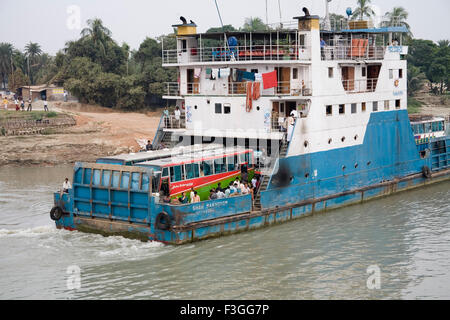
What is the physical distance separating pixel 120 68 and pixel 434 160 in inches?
1293

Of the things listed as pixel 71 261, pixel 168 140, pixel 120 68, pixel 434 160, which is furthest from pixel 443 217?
pixel 120 68

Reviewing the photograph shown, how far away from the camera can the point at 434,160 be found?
30.9 metres

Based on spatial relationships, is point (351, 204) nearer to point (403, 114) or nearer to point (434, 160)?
point (403, 114)

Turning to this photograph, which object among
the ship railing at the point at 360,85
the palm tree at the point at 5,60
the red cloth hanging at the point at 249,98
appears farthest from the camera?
the palm tree at the point at 5,60

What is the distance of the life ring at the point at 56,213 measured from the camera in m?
21.1

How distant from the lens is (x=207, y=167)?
21.3 m

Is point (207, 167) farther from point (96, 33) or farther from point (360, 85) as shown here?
point (96, 33)

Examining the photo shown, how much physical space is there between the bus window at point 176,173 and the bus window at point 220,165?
1718 mm

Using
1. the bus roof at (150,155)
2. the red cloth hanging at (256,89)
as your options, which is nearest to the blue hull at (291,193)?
the bus roof at (150,155)

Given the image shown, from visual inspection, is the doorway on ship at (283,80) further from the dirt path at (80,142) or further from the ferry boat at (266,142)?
the dirt path at (80,142)

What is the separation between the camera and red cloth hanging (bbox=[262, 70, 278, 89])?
959 inches

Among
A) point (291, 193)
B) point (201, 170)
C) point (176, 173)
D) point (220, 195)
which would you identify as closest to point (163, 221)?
point (176, 173)

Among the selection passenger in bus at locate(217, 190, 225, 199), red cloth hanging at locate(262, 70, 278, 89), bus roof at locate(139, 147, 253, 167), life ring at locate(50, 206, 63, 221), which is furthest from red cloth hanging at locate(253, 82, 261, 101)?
life ring at locate(50, 206, 63, 221)

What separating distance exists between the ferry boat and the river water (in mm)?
778
